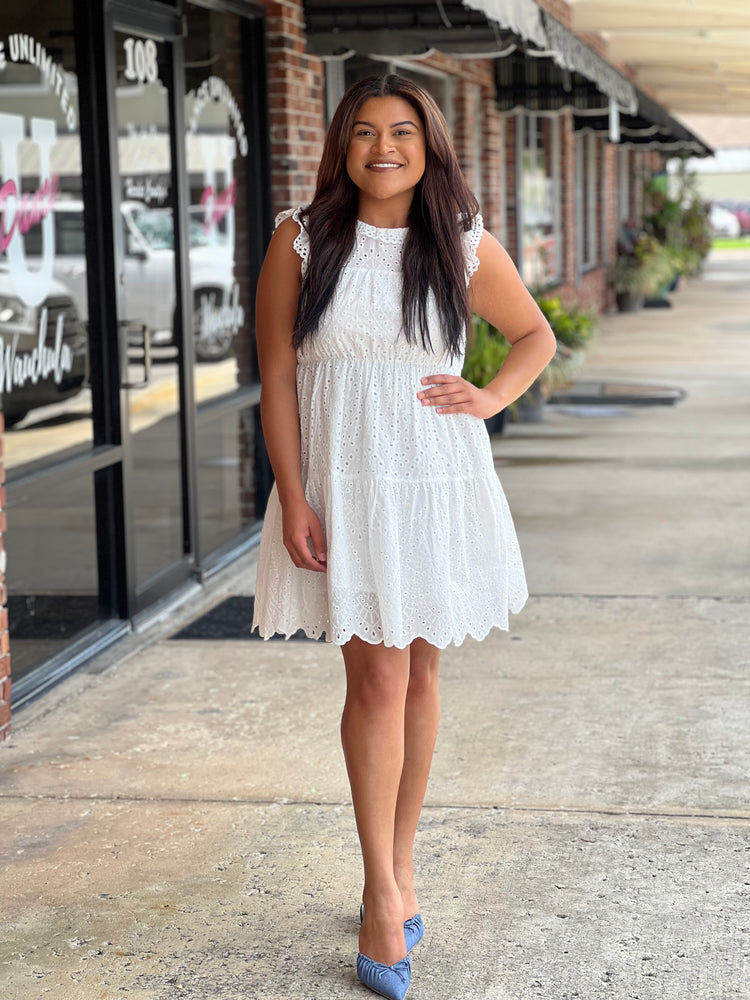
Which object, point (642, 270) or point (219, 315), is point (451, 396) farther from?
point (642, 270)

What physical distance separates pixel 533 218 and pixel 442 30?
8.28 meters

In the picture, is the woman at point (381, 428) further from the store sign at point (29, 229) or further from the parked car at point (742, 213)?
the parked car at point (742, 213)

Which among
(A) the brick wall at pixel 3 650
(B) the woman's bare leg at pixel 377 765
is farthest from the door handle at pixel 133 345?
(B) the woman's bare leg at pixel 377 765

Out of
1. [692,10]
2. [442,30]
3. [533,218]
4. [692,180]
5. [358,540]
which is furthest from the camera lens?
[692,180]

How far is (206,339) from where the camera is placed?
6840mm

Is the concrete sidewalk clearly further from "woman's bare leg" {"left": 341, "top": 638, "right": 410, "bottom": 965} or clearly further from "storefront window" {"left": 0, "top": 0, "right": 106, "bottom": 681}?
"storefront window" {"left": 0, "top": 0, "right": 106, "bottom": 681}

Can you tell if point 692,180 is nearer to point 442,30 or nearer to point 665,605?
point 442,30

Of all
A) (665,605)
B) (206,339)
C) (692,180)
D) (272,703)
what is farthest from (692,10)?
(692,180)

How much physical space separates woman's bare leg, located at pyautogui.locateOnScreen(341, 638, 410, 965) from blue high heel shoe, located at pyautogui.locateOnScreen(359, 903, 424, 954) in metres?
0.10

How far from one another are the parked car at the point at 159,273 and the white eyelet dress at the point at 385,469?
2670 mm

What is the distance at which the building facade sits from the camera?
520cm

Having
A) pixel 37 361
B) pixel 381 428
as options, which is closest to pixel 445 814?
pixel 381 428

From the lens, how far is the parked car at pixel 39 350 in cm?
500

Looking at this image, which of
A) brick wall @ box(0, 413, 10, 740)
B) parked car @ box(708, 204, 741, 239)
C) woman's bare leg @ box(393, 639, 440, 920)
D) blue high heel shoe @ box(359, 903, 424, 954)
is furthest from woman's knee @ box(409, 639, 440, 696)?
parked car @ box(708, 204, 741, 239)
